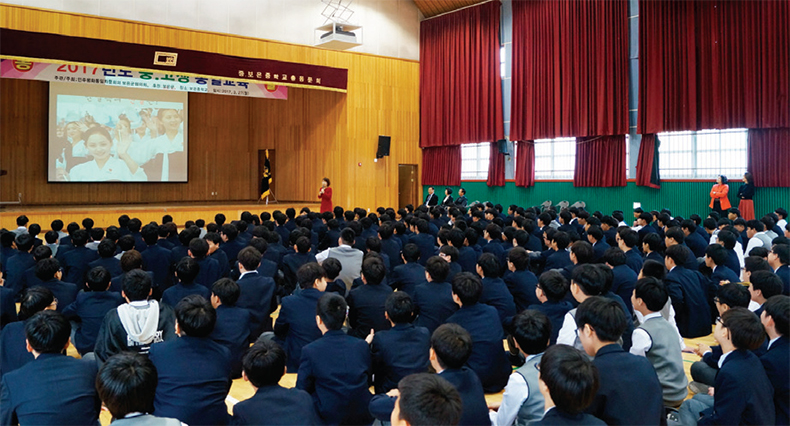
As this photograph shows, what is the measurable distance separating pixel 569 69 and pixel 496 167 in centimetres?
333

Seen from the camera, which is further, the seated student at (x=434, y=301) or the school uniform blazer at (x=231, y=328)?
the seated student at (x=434, y=301)

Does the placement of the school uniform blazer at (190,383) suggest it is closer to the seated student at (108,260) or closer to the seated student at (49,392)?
the seated student at (49,392)

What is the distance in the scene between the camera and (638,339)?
10.6 ft

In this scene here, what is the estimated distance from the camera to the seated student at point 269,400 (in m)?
2.16

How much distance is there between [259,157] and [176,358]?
51.2ft

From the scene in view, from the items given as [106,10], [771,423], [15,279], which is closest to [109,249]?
[15,279]


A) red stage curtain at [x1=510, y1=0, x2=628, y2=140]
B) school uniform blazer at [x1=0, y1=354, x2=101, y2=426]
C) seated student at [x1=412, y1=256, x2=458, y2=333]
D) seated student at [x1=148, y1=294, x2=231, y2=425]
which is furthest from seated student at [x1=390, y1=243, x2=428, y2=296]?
red stage curtain at [x1=510, y1=0, x2=628, y2=140]

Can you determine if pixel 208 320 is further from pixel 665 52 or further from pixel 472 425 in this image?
pixel 665 52

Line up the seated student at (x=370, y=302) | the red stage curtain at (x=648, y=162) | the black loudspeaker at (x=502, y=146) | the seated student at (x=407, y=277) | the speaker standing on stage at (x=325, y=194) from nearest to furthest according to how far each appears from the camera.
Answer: the seated student at (x=370, y=302), the seated student at (x=407, y=277), the red stage curtain at (x=648, y=162), the speaker standing on stage at (x=325, y=194), the black loudspeaker at (x=502, y=146)

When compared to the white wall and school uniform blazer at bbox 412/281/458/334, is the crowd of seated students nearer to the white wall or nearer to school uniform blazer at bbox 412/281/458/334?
school uniform blazer at bbox 412/281/458/334

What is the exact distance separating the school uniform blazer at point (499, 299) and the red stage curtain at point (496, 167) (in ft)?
37.7

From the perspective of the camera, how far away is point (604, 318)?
8.23 ft

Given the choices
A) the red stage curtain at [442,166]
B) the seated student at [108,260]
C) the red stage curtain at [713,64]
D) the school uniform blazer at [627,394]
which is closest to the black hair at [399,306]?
the school uniform blazer at [627,394]

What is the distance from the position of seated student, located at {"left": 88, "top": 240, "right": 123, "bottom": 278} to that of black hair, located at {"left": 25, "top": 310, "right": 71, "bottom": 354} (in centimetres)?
281
